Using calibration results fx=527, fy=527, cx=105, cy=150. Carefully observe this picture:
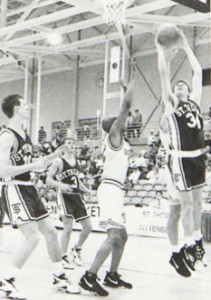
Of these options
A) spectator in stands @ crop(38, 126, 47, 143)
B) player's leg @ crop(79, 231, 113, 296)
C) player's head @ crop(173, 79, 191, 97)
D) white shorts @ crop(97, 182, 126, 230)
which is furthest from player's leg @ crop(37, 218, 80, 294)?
spectator in stands @ crop(38, 126, 47, 143)

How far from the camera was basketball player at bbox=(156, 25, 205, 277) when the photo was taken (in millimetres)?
3844

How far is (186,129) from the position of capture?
3840mm

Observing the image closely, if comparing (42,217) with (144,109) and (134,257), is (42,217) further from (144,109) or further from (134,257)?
(144,109)

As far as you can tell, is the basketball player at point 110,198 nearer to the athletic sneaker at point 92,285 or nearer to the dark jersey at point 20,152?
the athletic sneaker at point 92,285

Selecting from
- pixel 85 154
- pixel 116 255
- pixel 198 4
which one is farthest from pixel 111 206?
pixel 85 154

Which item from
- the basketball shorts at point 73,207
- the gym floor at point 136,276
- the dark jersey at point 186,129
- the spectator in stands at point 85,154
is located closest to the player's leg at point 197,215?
the gym floor at point 136,276

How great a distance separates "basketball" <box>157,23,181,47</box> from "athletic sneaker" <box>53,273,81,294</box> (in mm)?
3136

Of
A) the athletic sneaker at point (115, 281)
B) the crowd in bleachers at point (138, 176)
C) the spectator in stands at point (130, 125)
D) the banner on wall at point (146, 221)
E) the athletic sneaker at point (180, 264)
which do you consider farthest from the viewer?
the spectator in stands at point (130, 125)

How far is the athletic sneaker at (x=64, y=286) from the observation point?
586 cm

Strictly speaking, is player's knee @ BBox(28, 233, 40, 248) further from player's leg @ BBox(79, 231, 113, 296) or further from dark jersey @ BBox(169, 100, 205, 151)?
dark jersey @ BBox(169, 100, 205, 151)

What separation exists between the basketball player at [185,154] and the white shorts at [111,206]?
1.64m

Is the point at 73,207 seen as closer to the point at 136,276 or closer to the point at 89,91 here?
the point at 136,276

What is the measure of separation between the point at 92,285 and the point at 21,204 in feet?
3.94

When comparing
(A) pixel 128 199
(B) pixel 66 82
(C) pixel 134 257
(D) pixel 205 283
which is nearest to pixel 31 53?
(B) pixel 66 82
